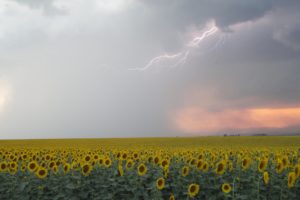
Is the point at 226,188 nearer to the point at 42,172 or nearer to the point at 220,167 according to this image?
the point at 220,167

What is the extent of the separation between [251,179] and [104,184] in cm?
343

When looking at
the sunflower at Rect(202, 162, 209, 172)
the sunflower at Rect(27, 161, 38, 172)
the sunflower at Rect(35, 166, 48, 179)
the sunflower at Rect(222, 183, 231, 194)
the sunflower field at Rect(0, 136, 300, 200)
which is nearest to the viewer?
the sunflower at Rect(222, 183, 231, 194)

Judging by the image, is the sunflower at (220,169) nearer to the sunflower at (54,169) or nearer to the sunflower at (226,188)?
the sunflower at (226,188)

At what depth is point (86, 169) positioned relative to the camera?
1034 centimetres

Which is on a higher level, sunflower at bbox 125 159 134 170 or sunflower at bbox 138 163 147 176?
sunflower at bbox 125 159 134 170

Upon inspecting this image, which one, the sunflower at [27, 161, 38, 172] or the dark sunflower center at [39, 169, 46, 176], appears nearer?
the dark sunflower center at [39, 169, 46, 176]

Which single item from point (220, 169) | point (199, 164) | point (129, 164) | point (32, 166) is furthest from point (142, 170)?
point (32, 166)

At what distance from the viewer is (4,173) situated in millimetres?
11391

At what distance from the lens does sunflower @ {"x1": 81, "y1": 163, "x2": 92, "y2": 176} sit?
1025 cm

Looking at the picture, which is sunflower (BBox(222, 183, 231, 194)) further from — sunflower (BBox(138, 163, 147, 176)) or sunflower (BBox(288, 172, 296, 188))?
sunflower (BBox(138, 163, 147, 176))

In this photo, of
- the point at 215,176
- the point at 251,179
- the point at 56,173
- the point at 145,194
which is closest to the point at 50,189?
the point at 56,173

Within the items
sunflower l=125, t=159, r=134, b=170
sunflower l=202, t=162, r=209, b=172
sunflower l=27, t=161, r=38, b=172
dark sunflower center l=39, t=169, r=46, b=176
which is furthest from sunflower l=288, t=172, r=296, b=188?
sunflower l=27, t=161, r=38, b=172

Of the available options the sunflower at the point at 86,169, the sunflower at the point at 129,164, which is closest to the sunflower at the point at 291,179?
the sunflower at the point at 129,164

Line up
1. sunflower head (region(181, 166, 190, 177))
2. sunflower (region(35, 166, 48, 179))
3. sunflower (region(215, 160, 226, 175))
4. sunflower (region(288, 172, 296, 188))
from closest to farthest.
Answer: sunflower (region(288, 172, 296, 188))
sunflower head (region(181, 166, 190, 177))
sunflower (region(215, 160, 226, 175))
sunflower (region(35, 166, 48, 179))
